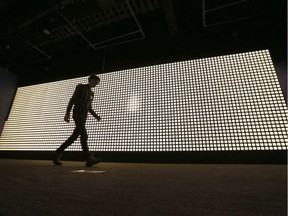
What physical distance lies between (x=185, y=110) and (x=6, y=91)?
5.74 metres

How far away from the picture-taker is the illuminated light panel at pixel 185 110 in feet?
9.85

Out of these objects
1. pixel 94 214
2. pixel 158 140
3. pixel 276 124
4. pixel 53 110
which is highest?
pixel 53 110

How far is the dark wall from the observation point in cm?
515

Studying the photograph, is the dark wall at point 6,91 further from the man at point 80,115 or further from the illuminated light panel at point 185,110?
the man at point 80,115

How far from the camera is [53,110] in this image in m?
4.56

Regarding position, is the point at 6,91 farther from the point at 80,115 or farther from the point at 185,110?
the point at 185,110
